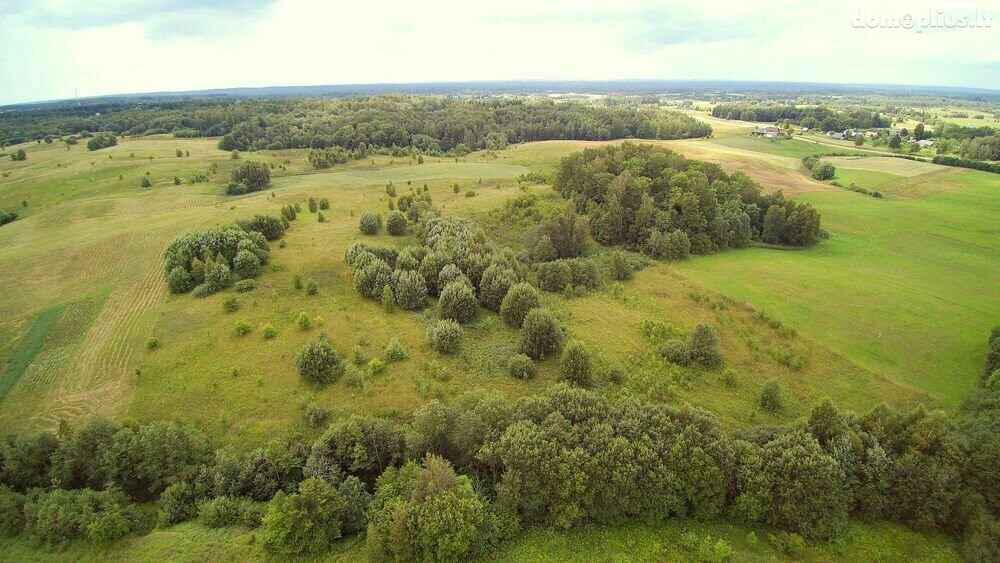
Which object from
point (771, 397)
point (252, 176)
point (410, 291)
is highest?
point (252, 176)

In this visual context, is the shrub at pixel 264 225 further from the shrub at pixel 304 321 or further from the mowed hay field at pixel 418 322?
the shrub at pixel 304 321

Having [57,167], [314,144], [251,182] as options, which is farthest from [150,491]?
[314,144]

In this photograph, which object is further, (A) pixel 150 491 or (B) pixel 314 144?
(B) pixel 314 144

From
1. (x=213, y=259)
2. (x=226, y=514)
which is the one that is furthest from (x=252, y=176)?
(x=226, y=514)

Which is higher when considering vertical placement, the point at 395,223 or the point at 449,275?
the point at 395,223

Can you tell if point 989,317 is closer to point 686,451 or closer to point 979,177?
point 686,451

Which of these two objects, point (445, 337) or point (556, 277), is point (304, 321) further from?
point (556, 277)
